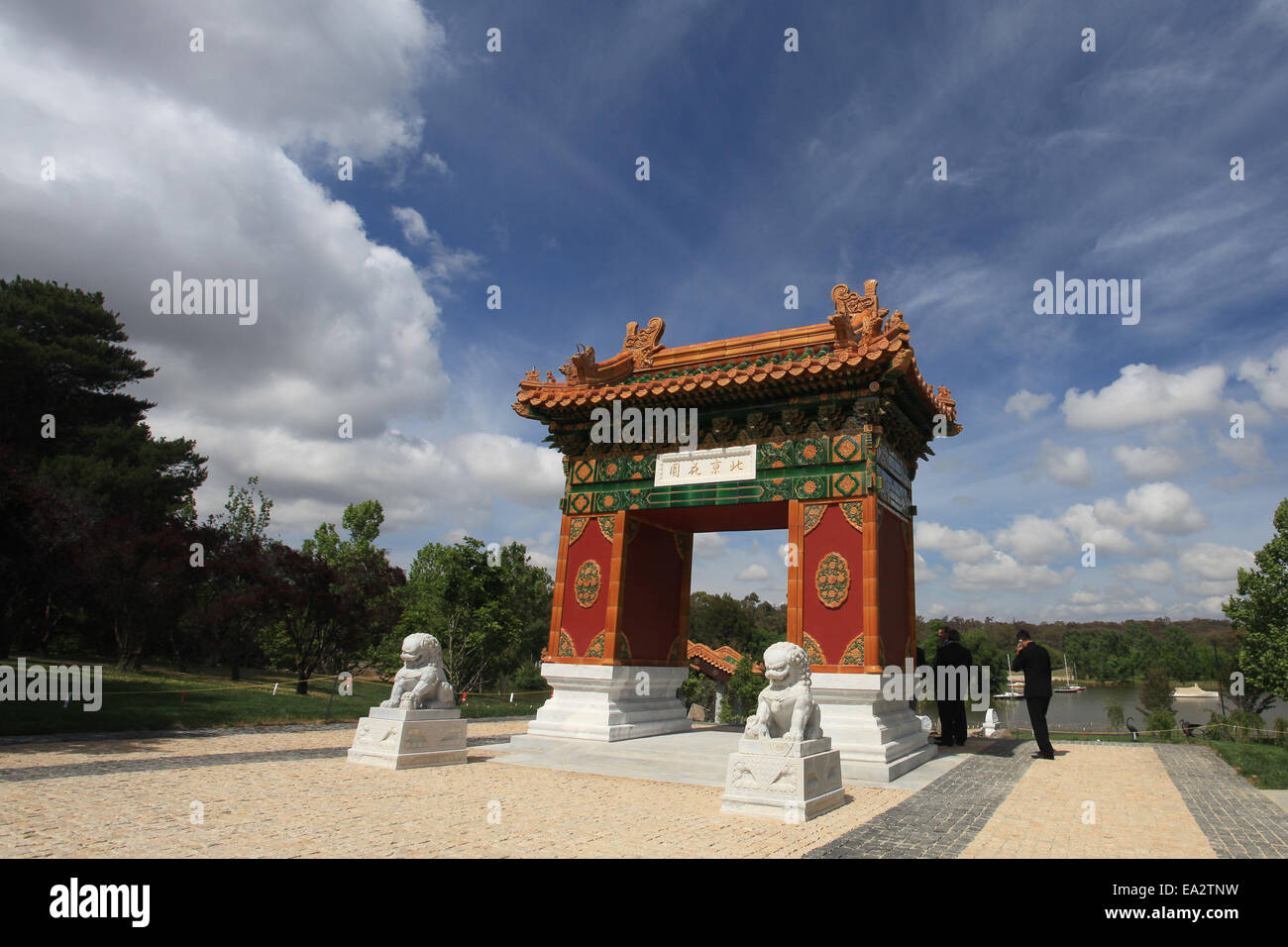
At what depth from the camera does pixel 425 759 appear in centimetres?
880

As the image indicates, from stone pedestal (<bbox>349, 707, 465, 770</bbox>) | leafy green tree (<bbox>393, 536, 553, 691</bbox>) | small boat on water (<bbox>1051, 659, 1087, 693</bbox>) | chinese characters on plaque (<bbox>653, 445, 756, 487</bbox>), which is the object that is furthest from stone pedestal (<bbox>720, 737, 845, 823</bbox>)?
small boat on water (<bbox>1051, 659, 1087, 693</bbox>)

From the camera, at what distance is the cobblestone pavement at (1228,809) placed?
5371 mm

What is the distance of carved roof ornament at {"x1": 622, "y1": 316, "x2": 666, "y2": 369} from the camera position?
47.5 ft

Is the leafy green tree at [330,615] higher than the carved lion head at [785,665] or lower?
lower

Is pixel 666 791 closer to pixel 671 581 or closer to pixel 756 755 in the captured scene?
pixel 756 755

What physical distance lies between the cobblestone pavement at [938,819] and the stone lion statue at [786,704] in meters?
1.03

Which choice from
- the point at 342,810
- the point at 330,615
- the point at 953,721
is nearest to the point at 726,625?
the point at 330,615

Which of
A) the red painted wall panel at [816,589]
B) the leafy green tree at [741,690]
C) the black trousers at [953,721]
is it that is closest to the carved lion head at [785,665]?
the red painted wall panel at [816,589]

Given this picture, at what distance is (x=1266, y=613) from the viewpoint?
2531cm

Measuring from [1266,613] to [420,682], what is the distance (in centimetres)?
3105

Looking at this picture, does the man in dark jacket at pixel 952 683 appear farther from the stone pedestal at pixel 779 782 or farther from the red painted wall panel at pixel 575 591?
the red painted wall panel at pixel 575 591

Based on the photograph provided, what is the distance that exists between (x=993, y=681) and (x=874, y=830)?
5499 cm

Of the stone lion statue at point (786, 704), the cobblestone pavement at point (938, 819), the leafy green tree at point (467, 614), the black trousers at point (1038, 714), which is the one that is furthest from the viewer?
the leafy green tree at point (467, 614)
